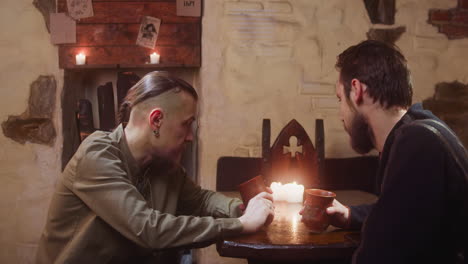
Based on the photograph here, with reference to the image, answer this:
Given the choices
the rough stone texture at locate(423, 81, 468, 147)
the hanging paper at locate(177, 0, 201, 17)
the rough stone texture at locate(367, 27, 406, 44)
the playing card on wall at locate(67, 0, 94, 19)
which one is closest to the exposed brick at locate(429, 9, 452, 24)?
the rough stone texture at locate(367, 27, 406, 44)

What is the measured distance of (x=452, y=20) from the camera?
2764mm

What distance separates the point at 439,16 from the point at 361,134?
1.69 metres

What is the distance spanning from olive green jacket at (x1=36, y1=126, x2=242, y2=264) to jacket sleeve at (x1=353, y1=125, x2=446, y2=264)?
1.72 feet

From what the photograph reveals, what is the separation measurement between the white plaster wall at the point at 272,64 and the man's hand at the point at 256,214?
117 centimetres

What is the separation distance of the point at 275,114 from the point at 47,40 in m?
1.66

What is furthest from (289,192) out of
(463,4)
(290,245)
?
(463,4)

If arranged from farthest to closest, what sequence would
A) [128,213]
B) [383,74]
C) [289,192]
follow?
[289,192] < [383,74] < [128,213]

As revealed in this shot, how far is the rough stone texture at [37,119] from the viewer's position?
2.78m

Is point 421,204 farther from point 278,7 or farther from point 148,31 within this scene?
point 148,31

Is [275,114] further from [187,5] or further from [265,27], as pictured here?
[187,5]

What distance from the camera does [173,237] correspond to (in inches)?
53.2

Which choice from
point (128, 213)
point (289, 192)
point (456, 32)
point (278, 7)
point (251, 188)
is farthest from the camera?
point (456, 32)

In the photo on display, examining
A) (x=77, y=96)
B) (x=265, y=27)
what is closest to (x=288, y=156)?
(x=265, y=27)

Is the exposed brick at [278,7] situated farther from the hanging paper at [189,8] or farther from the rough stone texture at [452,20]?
the rough stone texture at [452,20]
